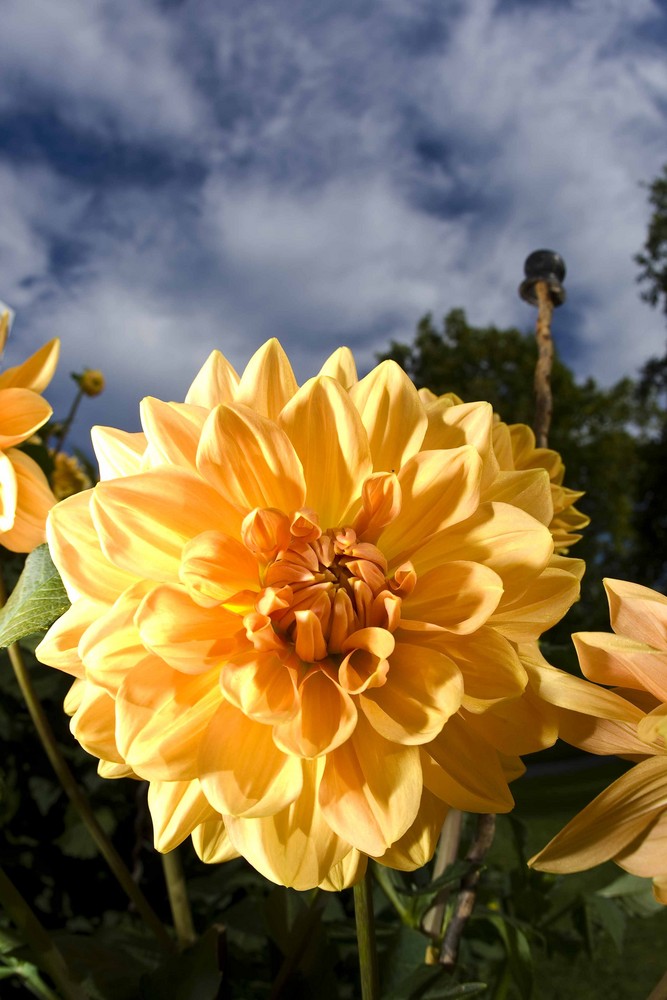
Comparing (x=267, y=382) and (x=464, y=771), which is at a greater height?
(x=267, y=382)

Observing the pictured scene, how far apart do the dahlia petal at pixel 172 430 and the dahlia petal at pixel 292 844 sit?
18 cm

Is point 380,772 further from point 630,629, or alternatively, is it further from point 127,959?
point 127,959

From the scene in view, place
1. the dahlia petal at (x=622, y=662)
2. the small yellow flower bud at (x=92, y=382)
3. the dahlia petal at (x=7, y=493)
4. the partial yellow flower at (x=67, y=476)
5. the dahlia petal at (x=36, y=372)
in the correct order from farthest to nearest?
the small yellow flower bud at (x=92, y=382) → the partial yellow flower at (x=67, y=476) → the dahlia petal at (x=36, y=372) → the dahlia petal at (x=7, y=493) → the dahlia petal at (x=622, y=662)

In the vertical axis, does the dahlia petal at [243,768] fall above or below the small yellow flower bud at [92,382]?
below

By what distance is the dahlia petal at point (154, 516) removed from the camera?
0.41 m

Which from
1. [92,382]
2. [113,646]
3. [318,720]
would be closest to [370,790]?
[318,720]

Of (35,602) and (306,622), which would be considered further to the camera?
(35,602)

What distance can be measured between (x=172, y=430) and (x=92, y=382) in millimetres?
1859

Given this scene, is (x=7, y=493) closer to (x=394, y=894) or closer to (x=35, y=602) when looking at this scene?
(x=35, y=602)

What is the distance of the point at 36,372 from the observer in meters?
0.74

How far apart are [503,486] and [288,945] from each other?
43 cm

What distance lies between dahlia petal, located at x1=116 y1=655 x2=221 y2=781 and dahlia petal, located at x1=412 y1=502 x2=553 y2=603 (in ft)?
0.51

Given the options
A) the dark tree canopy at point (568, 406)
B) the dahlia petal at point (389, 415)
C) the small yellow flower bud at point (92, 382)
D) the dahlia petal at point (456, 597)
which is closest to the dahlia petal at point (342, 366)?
the dahlia petal at point (389, 415)

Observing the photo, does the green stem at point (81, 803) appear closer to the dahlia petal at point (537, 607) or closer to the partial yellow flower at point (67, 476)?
the dahlia petal at point (537, 607)
